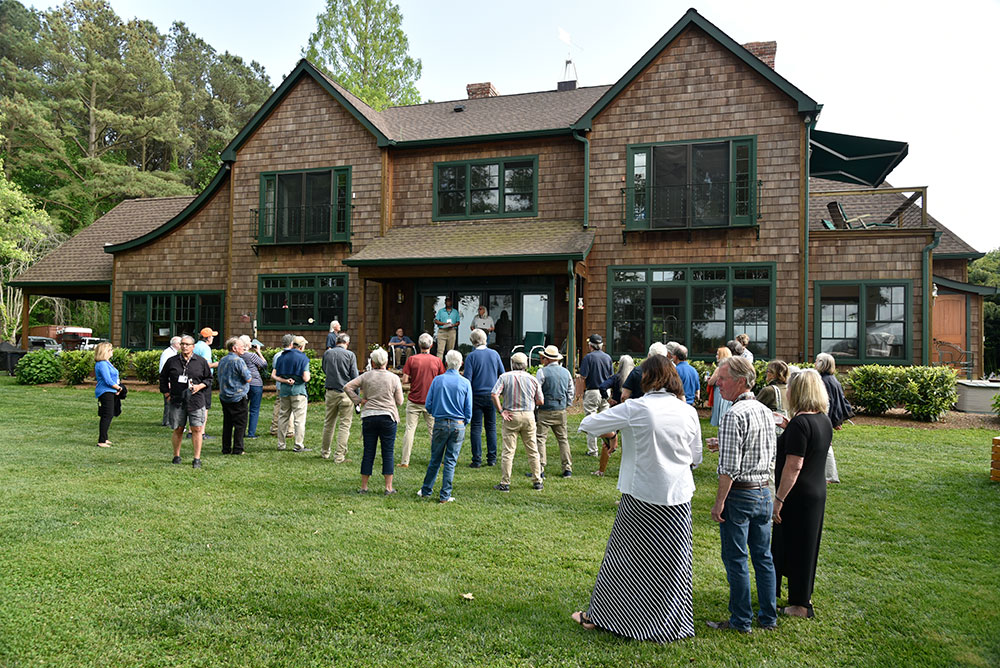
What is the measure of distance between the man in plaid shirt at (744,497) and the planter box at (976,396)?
38.9 ft

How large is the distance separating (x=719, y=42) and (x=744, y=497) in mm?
14187

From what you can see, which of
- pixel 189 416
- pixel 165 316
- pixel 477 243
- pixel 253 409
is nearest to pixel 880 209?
pixel 477 243

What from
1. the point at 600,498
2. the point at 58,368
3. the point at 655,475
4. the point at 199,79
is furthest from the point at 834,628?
the point at 199,79

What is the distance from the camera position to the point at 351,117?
59.3ft

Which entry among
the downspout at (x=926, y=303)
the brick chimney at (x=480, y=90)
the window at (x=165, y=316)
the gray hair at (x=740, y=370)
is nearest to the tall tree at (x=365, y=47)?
the brick chimney at (x=480, y=90)

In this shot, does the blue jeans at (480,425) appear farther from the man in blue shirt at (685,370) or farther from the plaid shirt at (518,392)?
the man in blue shirt at (685,370)

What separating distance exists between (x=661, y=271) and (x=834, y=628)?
1206cm

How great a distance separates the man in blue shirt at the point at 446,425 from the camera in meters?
7.07

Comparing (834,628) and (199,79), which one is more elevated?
(199,79)

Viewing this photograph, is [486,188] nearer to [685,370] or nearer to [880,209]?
[685,370]

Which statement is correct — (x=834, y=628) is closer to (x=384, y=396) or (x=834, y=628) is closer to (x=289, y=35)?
(x=384, y=396)

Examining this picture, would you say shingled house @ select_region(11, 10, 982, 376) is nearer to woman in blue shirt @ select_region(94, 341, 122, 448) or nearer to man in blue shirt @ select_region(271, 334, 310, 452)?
man in blue shirt @ select_region(271, 334, 310, 452)

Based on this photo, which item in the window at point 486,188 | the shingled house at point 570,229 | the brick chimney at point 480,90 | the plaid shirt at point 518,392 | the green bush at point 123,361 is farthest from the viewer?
the brick chimney at point 480,90

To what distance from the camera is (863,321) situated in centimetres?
1476
